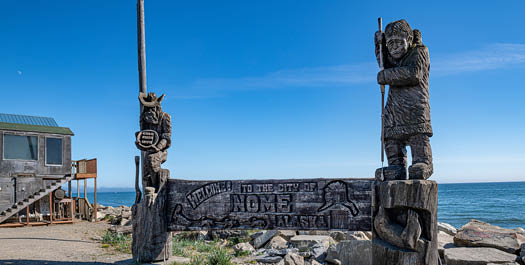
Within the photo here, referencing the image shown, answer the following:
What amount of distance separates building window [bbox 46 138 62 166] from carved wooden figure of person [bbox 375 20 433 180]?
19.0 metres

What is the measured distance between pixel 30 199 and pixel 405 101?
60.4 ft

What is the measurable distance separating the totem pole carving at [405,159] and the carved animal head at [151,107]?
15.0 feet

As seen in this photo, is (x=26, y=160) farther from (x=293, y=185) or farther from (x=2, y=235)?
(x=293, y=185)

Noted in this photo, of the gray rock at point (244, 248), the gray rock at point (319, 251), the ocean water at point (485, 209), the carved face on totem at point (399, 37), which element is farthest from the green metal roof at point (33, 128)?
the ocean water at point (485, 209)

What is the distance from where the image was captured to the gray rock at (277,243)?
431 inches

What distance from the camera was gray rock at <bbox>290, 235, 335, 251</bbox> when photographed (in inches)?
423

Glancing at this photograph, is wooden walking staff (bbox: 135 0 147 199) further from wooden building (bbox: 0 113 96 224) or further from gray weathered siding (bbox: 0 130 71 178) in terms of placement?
gray weathered siding (bbox: 0 130 71 178)

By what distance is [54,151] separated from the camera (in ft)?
65.1

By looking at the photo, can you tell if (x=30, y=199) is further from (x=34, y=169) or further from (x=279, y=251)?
(x=279, y=251)

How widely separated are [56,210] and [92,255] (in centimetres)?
1285

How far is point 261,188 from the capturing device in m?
7.18

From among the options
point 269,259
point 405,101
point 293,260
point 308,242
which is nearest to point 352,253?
point 293,260

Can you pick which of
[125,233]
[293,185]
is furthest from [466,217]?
[293,185]

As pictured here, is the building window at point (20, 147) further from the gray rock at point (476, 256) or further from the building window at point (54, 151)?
the gray rock at point (476, 256)
